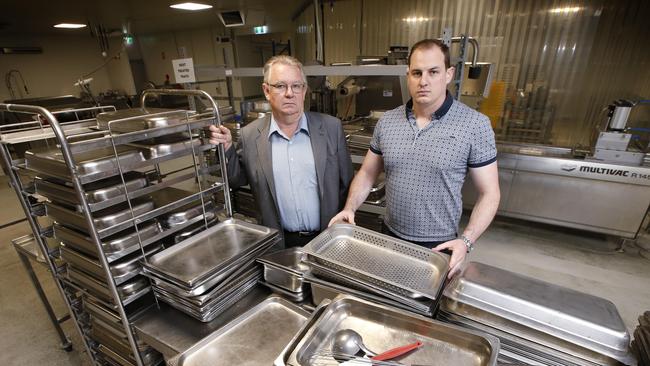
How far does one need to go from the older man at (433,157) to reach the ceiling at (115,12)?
2.85m

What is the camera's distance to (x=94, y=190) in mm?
1046

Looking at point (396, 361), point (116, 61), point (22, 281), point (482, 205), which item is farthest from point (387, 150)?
point (116, 61)

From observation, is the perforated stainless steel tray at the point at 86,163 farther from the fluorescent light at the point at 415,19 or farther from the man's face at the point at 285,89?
the fluorescent light at the point at 415,19

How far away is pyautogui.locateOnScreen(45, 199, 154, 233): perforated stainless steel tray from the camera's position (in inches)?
41.3

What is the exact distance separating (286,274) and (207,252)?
13.7 inches

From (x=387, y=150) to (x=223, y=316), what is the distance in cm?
97

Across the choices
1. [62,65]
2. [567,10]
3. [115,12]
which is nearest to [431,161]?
[567,10]

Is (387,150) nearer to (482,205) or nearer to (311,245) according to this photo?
(482,205)

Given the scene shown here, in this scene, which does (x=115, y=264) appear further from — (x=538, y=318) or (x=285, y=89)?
(x=538, y=318)

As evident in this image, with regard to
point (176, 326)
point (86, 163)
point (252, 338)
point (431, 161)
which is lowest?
point (176, 326)

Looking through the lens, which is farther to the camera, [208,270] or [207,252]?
[207,252]

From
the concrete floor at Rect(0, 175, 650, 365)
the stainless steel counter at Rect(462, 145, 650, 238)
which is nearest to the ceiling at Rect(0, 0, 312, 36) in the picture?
the concrete floor at Rect(0, 175, 650, 365)

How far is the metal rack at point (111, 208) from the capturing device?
0.99 metres

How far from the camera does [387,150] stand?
1.42 metres
